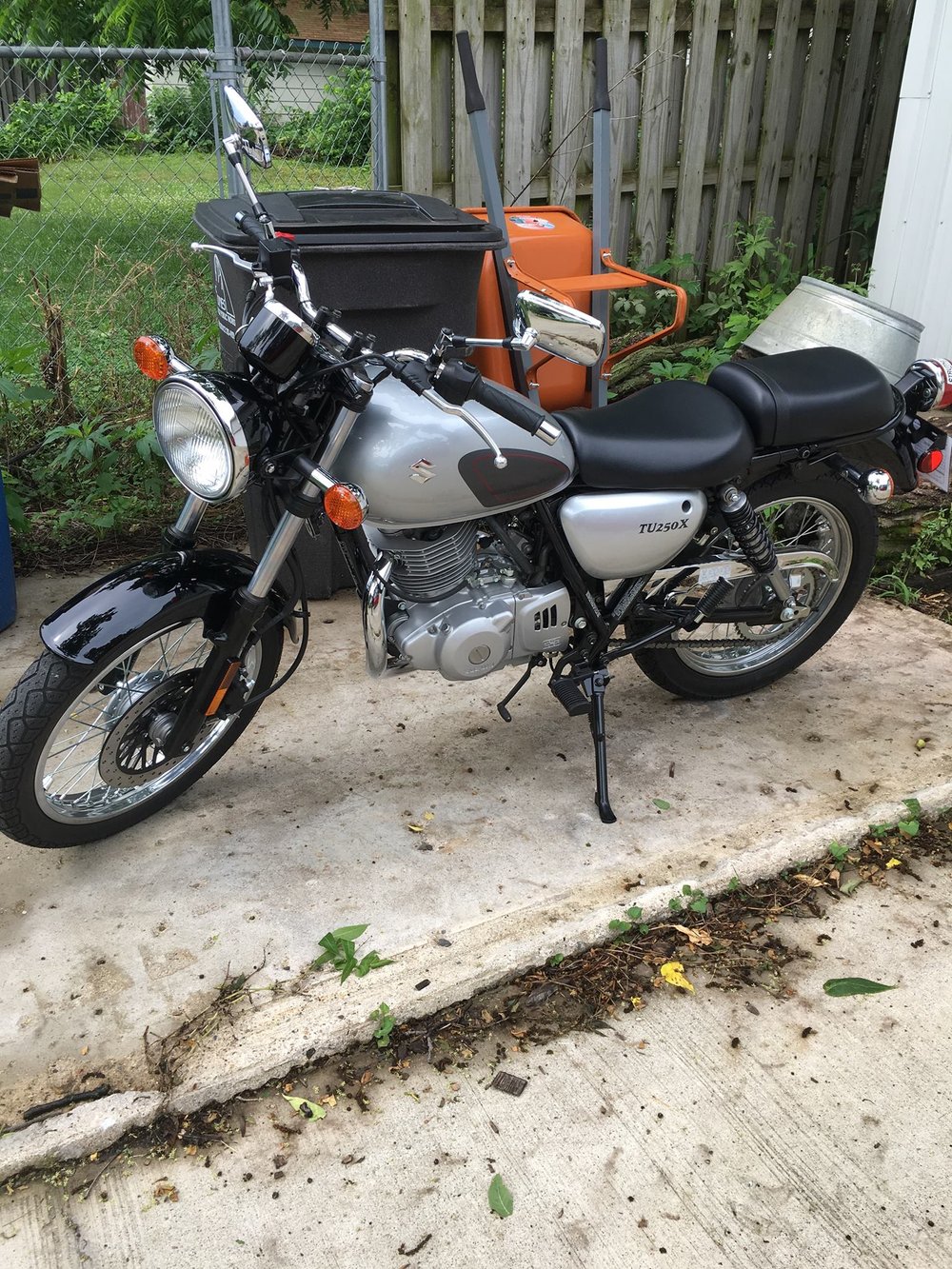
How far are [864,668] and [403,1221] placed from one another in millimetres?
2283

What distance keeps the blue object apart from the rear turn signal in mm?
2727

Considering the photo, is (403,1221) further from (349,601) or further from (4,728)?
(349,601)

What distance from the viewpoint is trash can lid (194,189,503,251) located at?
279 cm

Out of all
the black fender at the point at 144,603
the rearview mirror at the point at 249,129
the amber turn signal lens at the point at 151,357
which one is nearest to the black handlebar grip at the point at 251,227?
the rearview mirror at the point at 249,129

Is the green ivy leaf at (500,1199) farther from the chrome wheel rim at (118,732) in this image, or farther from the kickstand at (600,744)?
the chrome wheel rim at (118,732)

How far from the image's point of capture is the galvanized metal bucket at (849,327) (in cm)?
383

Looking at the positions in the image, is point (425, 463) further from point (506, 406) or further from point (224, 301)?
point (224, 301)

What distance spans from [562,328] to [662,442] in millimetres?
731

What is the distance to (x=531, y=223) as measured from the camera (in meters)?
3.69

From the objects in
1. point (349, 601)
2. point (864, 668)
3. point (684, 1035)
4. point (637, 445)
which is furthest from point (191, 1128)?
point (864, 668)

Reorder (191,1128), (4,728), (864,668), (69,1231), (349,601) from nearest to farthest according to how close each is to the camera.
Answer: (69,1231) → (191,1128) → (4,728) → (864,668) → (349,601)

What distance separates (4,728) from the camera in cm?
222

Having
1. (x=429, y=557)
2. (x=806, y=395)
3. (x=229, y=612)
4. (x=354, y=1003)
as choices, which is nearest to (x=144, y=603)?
(x=229, y=612)

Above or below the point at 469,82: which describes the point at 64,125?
below
